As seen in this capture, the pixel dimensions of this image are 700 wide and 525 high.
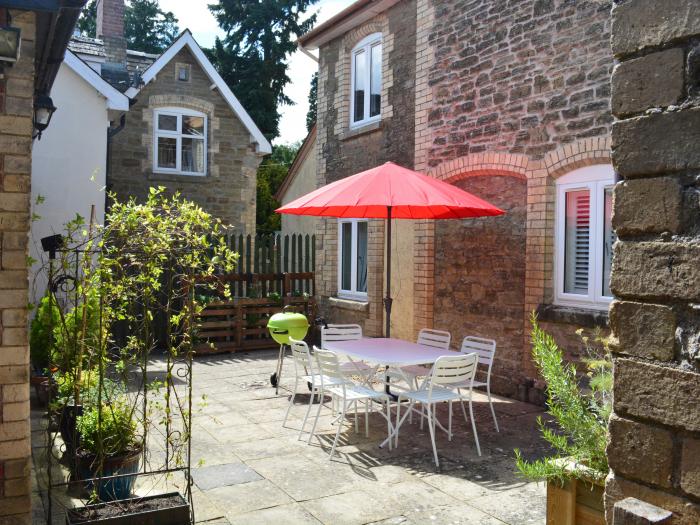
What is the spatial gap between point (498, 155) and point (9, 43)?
6.05m

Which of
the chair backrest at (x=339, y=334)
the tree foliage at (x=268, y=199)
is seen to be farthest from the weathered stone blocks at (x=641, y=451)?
the tree foliage at (x=268, y=199)

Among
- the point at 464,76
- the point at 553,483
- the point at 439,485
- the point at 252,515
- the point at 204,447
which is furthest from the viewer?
the point at 464,76

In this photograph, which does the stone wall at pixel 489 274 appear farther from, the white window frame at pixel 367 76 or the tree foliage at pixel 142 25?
the tree foliage at pixel 142 25

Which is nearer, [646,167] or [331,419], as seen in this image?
[646,167]

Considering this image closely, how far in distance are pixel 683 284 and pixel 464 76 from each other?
764 cm

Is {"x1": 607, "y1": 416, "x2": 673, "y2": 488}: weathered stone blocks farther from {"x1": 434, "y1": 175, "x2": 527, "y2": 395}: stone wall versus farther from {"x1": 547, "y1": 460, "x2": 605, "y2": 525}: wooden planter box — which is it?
{"x1": 434, "y1": 175, "x2": 527, "y2": 395}: stone wall

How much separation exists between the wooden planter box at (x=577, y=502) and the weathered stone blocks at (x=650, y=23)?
6.97 ft

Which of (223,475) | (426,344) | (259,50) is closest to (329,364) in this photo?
(223,475)

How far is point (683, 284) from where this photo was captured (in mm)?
Result: 1780

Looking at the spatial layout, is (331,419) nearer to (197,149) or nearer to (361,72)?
(361,72)

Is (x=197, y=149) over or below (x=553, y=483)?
over

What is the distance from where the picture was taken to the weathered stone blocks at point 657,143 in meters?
1.77

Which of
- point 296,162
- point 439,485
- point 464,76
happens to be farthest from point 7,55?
point 296,162

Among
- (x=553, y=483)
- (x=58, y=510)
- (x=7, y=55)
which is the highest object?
(x=7, y=55)
